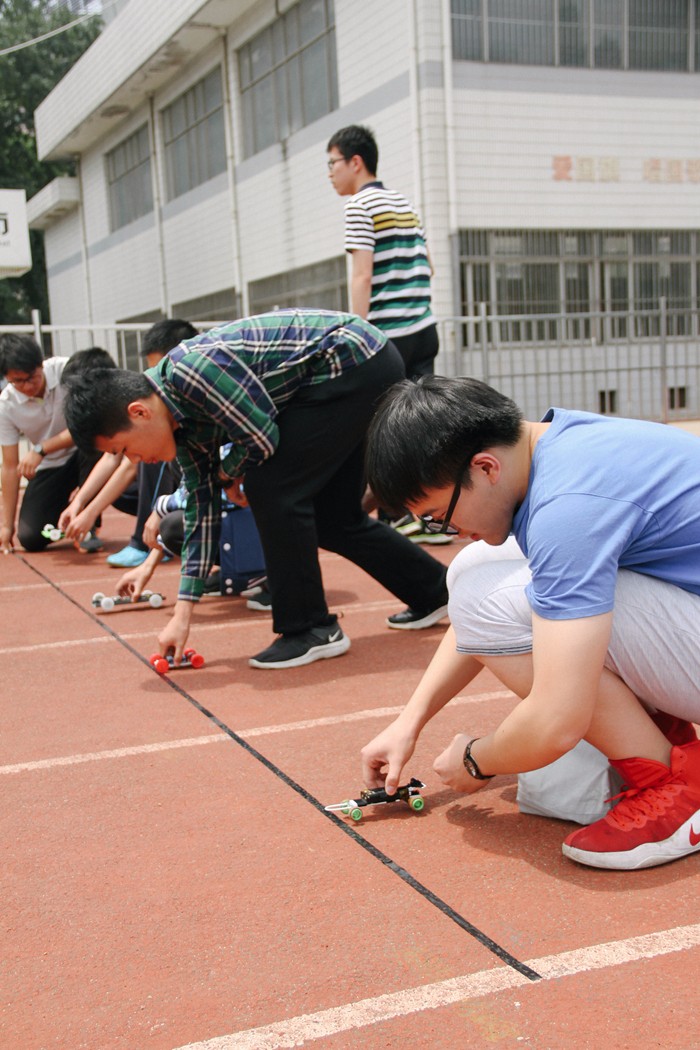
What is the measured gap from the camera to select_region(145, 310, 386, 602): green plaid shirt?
397 cm

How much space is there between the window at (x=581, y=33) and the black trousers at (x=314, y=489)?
10.6m

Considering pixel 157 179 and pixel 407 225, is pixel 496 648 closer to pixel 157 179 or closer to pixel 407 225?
pixel 407 225

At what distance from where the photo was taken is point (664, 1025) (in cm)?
184

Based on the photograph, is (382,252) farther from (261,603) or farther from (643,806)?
(643,806)

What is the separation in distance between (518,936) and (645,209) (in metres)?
14.6

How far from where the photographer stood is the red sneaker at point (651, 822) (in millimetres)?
2408

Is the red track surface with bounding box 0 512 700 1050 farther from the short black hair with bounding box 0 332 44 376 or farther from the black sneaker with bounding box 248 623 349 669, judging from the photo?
the short black hair with bounding box 0 332 44 376

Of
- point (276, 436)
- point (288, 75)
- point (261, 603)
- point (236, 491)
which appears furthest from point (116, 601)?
point (288, 75)

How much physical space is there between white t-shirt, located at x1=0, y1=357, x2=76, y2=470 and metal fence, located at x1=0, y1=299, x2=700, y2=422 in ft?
16.6

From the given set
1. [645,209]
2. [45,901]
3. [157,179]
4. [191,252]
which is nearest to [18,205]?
[191,252]

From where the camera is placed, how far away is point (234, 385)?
3.99m

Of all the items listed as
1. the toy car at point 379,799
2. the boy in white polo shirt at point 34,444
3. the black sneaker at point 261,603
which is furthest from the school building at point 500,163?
the toy car at point 379,799

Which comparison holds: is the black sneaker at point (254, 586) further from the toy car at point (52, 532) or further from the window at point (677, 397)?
the window at point (677, 397)

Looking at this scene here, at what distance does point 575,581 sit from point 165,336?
4310 millimetres
